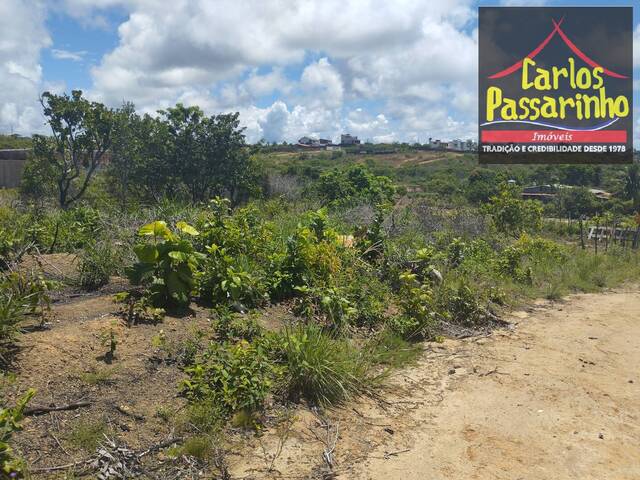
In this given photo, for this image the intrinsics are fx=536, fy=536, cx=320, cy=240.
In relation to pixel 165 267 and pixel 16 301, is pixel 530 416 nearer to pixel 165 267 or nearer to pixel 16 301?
pixel 165 267

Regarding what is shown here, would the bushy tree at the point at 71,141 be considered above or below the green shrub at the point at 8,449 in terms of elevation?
above

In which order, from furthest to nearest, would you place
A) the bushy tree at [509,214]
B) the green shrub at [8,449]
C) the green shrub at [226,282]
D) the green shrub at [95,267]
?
the bushy tree at [509,214] < the green shrub at [95,267] < the green shrub at [226,282] < the green shrub at [8,449]

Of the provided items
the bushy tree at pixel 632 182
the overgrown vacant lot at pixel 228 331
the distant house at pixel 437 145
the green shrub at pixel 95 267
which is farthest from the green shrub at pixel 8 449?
the distant house at pixel 437 145

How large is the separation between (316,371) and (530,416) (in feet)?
5.18

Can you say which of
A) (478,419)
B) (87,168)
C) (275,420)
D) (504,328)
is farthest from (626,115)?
(87,168)

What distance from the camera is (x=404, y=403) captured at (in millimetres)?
4000

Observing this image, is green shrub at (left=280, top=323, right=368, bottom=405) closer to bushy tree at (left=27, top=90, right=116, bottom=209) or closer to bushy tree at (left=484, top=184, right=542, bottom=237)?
bushy tree at (left=484, top=184, right=542, bottom=237)

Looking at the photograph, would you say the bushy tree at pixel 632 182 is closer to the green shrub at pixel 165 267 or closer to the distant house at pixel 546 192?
the distant house at pixel 546 192

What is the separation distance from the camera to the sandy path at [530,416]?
10.4ft

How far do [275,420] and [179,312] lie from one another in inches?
54.7

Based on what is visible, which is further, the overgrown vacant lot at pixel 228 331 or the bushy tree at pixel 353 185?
the bushy tree at pixel 353 185

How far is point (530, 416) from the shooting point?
12.6 feet

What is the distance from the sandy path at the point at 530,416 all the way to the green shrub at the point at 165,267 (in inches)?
79.4

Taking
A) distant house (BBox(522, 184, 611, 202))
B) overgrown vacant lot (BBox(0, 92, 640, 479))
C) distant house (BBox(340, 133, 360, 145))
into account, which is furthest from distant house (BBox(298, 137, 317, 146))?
overgrown vacant lot (BBox(0, 92, 640, 479))
